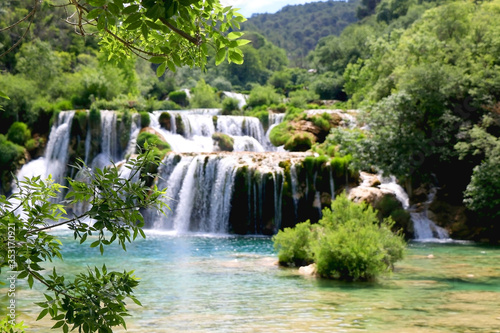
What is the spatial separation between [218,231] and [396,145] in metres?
8.01

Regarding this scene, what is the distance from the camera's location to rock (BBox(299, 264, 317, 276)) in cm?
1202

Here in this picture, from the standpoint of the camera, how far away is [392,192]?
66.8 feet

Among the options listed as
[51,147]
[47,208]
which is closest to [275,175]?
[51,147]

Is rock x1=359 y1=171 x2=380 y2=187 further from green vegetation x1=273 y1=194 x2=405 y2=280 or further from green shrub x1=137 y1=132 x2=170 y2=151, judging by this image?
green shrub x1=137 y1=132 x2=170 y2=151

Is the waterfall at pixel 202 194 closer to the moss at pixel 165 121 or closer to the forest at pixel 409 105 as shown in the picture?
the forest at pixel 409 105

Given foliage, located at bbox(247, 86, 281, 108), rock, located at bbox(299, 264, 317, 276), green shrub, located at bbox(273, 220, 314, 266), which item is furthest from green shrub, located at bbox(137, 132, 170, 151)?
rock, located at bbox(299, 264, 317, 276)

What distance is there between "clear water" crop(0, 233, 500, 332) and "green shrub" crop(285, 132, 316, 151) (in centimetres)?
1103

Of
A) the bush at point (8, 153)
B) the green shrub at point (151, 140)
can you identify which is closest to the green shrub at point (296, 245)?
the green shrub at point (151, 140)

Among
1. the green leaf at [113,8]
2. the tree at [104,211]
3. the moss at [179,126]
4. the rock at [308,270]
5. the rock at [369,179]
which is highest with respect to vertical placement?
the moss at [179,126]

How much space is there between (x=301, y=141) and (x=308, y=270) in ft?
47.7

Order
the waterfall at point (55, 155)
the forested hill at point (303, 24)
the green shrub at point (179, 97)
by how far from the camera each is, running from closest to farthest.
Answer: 1. the waterfall at point (55, 155)
2. the green shrub at point (179, 97)
3. the forested hill at point (303, 24)

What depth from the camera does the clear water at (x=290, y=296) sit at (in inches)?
304

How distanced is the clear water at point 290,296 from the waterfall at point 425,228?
3.93 meters

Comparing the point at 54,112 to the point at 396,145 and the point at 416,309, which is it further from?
the point at 416,309
